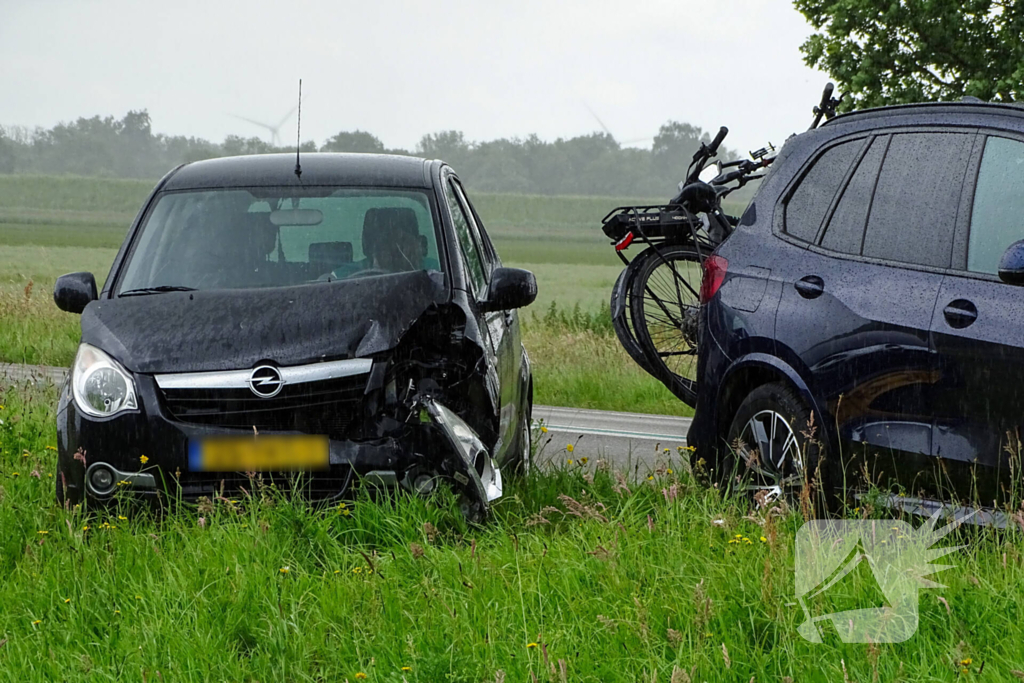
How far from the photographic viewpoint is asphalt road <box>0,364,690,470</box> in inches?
366

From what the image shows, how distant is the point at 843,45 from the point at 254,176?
66.4 ft

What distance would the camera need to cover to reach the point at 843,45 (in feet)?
80.3

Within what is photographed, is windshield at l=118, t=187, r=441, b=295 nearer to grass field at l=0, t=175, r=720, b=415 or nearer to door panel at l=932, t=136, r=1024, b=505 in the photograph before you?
door panel at l=932, t=136, r=1024, b=505

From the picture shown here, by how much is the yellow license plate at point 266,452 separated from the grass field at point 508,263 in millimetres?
8436

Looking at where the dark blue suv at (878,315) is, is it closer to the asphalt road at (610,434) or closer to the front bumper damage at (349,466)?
the front bumper damage at (349,466)

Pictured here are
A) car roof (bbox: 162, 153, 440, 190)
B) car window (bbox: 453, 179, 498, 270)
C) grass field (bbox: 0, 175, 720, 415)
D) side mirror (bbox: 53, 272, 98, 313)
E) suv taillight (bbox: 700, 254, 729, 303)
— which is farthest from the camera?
grass field (bbox: 0, 175, 720, 415)

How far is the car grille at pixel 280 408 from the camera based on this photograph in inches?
197

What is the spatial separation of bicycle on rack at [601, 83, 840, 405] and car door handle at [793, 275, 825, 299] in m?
2.11

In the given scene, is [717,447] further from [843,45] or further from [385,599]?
[843,45]

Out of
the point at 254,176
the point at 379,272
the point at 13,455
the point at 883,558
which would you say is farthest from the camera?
the point at 13,455

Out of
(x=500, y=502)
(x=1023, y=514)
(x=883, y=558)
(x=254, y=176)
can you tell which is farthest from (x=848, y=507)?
(x=254, y=176)

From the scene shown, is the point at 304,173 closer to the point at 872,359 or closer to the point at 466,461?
the point at 466,461

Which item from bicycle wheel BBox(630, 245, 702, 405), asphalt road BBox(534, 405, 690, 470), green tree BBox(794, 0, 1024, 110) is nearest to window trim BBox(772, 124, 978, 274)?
bicycle wheel BBox(630, 245, 702, 405)

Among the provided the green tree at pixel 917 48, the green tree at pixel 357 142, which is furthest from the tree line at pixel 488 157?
the green tree at pixel 917 48
